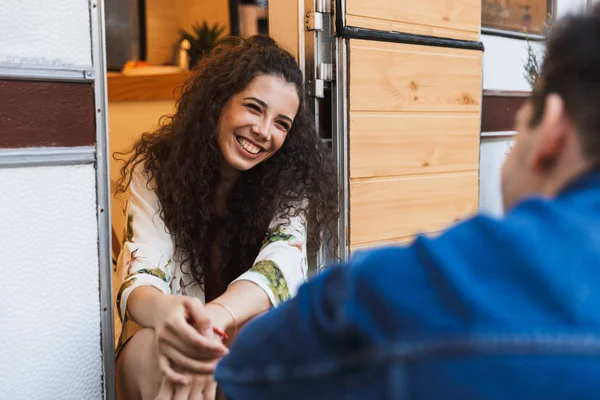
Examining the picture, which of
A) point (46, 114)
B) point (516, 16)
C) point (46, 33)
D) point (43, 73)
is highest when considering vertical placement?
point (516, 16)

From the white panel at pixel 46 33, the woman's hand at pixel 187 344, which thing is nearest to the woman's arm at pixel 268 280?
the woman's hand at pixel 187 344

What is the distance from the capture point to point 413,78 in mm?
2773

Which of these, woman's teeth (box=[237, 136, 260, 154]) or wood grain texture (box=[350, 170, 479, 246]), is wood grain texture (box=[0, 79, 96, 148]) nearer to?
woman's teeth (box=[237, 136, 260, 154])

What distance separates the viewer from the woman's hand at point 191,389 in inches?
65.0

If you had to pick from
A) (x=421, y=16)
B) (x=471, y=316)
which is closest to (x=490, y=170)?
(x=421, y=16)

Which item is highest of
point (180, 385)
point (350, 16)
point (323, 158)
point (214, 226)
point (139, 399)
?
point (350, 16)

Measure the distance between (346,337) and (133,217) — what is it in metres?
1.61

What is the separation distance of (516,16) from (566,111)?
2894 mm

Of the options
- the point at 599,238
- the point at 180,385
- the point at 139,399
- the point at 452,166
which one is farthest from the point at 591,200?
the point at 452,166

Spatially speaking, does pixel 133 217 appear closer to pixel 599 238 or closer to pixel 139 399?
pixel 139 399

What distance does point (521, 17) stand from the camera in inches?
136

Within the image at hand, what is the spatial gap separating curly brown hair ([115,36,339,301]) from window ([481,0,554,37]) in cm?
126

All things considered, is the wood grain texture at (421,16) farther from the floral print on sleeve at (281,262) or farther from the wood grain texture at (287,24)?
the floral print on sleeve at (281,262)

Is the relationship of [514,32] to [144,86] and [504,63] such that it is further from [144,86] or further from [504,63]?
[144,86]
